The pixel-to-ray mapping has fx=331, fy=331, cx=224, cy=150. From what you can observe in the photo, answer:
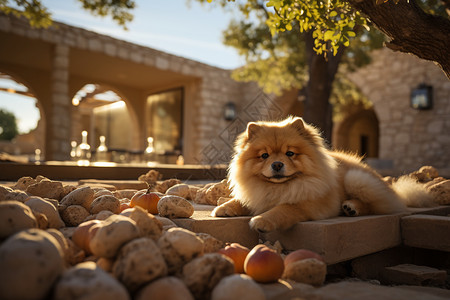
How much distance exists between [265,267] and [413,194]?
2.49 meters

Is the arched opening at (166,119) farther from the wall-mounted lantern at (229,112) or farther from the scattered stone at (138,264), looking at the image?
the scattered stone at (138,264)

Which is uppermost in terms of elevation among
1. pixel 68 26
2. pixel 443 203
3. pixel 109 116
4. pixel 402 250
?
pixel 68 26

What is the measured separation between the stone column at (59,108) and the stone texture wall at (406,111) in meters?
9.01

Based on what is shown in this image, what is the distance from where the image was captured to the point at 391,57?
10.1m

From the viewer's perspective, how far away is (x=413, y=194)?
3318mm

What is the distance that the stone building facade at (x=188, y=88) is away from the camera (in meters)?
8.90

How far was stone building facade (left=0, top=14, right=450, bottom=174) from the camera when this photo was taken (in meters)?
8.90

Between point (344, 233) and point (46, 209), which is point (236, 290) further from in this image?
point (46, 209)

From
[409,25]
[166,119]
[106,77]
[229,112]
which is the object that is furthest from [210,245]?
[166,119]

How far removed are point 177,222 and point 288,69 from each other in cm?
756

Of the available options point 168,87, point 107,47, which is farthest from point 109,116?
point 107,47

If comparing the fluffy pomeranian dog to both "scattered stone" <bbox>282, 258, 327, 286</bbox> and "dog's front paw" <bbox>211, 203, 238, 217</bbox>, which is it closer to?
"dog's front paw" <bbox>211, 203, 238, 217</bbox>

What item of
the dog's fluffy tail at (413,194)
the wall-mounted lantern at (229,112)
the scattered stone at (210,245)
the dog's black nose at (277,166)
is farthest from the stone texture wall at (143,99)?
the scattered stone at (210,245)

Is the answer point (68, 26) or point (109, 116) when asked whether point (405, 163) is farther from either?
point (109, 116)
